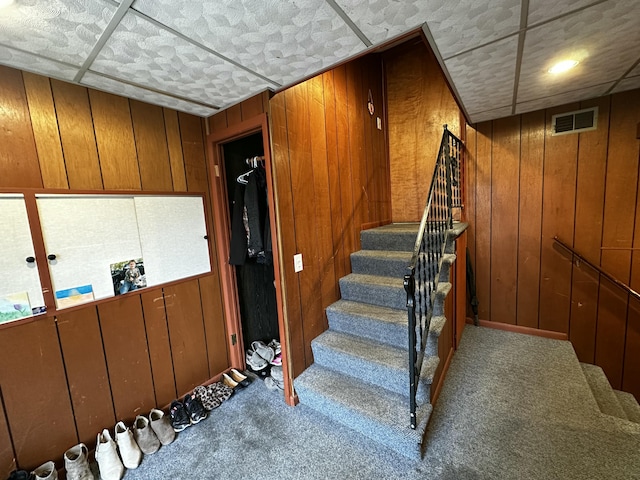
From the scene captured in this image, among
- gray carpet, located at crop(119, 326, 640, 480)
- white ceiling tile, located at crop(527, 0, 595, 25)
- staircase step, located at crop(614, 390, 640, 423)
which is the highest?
white ceiling tile, located at crop(527, 0, 595, 25)

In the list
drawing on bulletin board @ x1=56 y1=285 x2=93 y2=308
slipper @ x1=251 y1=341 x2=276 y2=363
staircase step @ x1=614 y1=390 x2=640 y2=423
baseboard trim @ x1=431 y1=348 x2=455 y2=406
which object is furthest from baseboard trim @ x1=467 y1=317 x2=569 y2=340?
drawing on bulletin board @ x1=56 y1=285 x2=93 y2=308

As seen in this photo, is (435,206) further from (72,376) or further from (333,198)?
(72,376)

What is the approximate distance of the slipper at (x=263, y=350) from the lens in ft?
7.63

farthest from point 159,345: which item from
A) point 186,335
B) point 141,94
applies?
point 141,94

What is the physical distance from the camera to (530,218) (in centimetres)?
272

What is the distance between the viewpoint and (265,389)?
2.18 meters

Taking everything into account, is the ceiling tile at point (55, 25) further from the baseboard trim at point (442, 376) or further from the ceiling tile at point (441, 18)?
the baseboard trim at point (442, 376)

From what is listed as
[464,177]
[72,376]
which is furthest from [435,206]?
[72,376]

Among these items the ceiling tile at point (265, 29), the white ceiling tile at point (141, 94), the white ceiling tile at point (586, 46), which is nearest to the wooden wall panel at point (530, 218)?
the white ceiling tile at point (586, 46)

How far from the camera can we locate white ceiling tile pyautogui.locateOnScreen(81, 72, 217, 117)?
146cm

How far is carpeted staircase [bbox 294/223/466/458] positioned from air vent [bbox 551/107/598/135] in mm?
1348

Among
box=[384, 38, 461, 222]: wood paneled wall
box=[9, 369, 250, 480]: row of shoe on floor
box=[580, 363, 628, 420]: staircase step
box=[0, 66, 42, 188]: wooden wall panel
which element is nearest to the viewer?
box=[0, 66, 42, 188]: wooden wall panel

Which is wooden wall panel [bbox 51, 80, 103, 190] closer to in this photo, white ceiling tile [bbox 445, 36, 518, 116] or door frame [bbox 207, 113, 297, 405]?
door frame [bbox 207, 113, 297, 405]

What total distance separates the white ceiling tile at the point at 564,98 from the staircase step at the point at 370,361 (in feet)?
7.89
